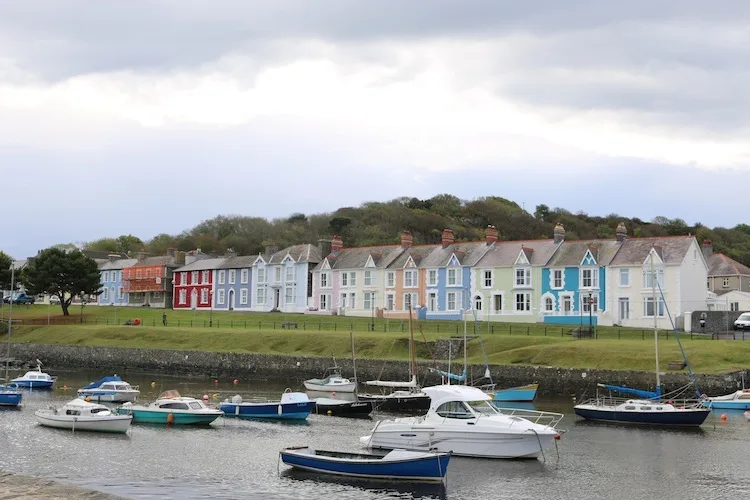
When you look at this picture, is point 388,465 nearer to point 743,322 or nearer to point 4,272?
point 743,322

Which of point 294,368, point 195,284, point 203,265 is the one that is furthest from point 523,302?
point 195,284

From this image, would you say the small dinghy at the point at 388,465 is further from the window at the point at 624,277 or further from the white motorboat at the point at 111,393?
the window at the point at 624,277

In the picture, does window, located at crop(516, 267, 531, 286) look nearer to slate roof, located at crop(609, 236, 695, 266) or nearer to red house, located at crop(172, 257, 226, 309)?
slate roof, located at crop(609, 236, 695, 266)

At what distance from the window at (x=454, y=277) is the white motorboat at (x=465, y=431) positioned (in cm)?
5511

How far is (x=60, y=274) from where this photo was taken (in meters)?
106

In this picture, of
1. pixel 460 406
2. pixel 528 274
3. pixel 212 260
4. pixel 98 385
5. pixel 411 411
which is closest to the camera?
pixel 460 406

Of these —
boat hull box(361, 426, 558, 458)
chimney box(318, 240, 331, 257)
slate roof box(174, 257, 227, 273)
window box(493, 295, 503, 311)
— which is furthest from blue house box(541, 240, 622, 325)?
slate roof box(174, 257, 227, 273)

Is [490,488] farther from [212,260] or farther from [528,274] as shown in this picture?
[212,260]

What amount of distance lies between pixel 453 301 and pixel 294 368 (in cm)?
2762

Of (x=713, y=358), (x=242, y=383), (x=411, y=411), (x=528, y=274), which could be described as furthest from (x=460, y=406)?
(x=528, y=274)

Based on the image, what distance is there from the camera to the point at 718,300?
91.4 metres

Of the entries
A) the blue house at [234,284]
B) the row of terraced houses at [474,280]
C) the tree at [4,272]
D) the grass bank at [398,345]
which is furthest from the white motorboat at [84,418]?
the tree at [4,272]

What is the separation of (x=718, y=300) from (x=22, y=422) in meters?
74.0

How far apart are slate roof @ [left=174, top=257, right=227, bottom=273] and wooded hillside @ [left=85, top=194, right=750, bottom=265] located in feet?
80.2
